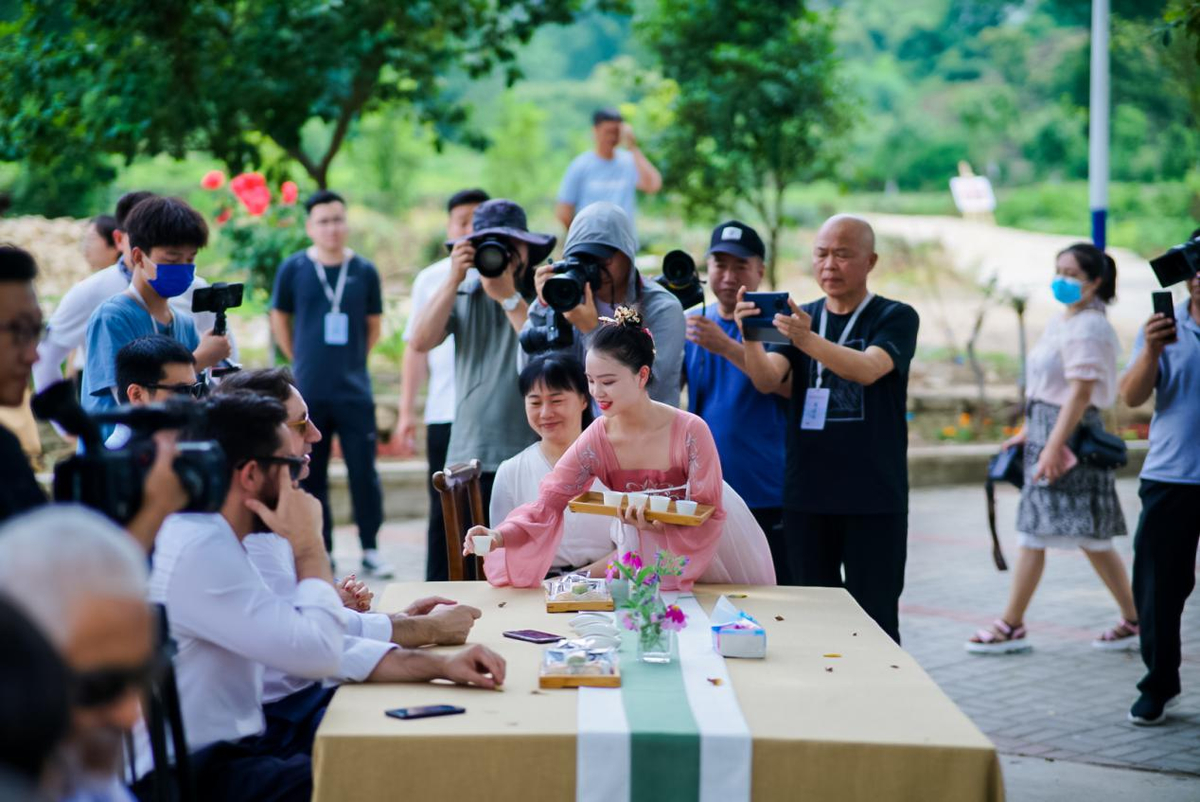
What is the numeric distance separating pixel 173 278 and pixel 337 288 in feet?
8.29

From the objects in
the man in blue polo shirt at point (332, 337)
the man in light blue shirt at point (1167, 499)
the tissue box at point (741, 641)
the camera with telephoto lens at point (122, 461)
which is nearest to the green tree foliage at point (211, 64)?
the man in blue polo shirt at point (332, 337)

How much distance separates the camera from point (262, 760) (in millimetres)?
2713

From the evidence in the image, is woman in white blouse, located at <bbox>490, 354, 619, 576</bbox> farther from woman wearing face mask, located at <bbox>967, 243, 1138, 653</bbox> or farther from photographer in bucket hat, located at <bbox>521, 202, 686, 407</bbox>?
woman wearing face mask, located at <bbox>967, 243, 1138, 653</bbox>

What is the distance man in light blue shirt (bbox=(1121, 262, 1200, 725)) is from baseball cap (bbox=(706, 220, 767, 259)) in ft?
4.60

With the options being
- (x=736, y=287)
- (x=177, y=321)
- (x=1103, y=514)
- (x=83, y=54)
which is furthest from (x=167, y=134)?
(x=1103, y=514)

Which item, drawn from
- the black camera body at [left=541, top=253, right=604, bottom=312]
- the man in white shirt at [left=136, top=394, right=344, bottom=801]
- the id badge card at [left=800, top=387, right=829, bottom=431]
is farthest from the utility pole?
the man in white shirt at [left=136, top=394, right=344, bottom=801]

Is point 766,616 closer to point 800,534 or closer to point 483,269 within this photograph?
point 800,534

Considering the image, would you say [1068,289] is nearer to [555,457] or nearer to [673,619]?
[555,457]

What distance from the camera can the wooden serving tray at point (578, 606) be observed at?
3.48m

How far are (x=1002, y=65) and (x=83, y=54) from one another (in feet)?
109

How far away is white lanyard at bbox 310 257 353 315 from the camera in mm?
6680

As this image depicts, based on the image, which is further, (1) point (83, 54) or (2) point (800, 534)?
(1) point (83, 54)

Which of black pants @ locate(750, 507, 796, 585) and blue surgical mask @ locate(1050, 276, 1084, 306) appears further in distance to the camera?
blue surgical mask @ locate(1050, 276, 1084, 306)

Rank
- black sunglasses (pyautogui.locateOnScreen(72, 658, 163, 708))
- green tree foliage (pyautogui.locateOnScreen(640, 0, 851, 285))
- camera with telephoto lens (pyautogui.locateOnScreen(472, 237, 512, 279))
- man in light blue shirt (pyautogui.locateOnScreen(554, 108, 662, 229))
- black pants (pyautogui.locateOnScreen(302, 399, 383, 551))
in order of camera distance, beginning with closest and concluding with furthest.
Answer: black sunglasses (pyautogui.locateOnScreen(72, 658, 163, 708))
camera with telephoto lens (pyautogui.locateOnScreen(472, 237, 512, 279))
black pants (pyautogui.locateOnScreen(302, 399, 383, 551))
man in light blue shirt (pyautogui.locateOnScreen(554, 108, 662, 229))
green tree foliage (pyautogui.locateOnScreen(640, 0, 851, 285))
